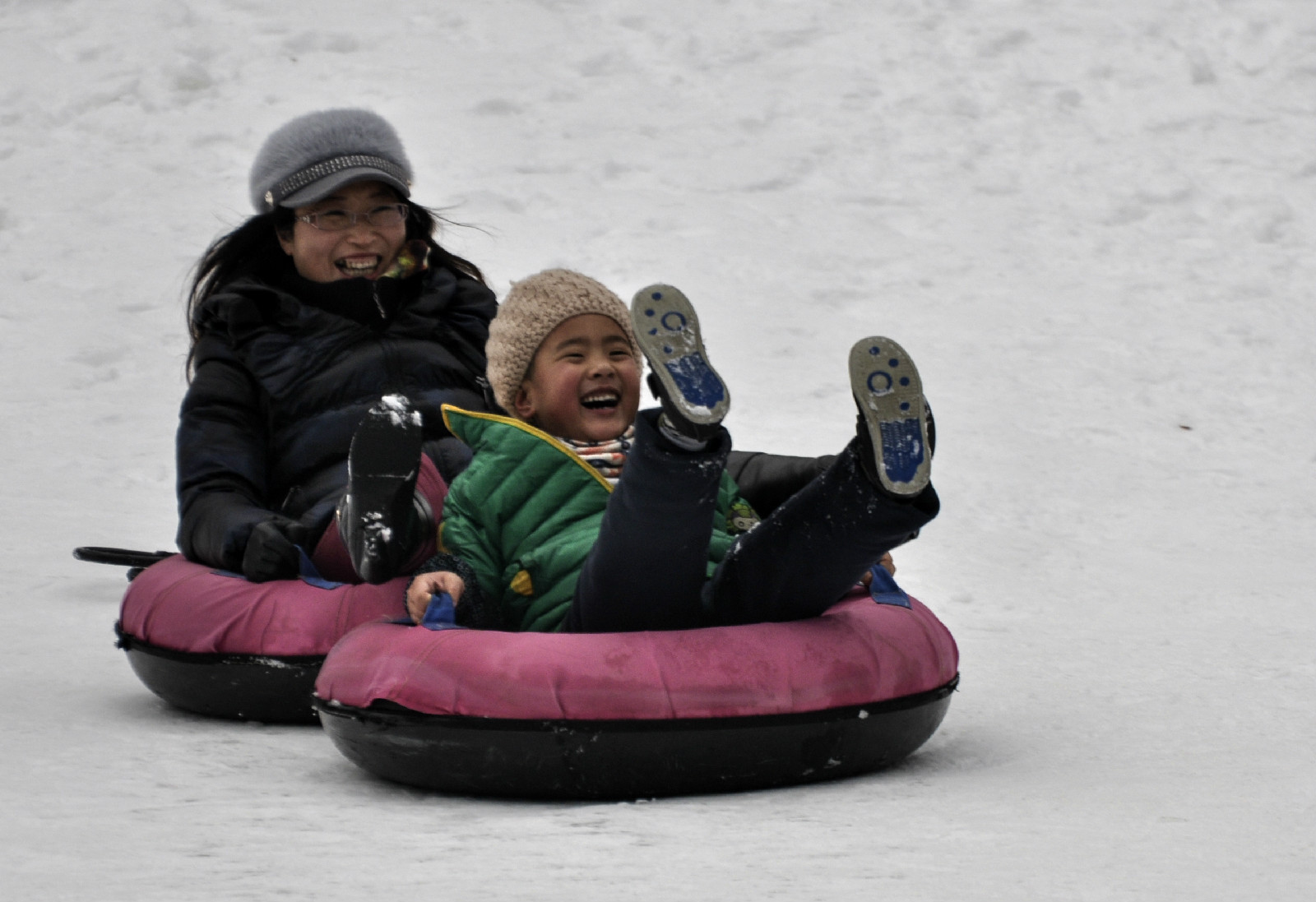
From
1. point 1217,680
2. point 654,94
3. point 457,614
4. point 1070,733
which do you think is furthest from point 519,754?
point 654,94

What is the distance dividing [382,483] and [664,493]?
64cm

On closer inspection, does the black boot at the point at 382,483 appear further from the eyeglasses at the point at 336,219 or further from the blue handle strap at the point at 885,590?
the eyeglasses at the point at 336,219

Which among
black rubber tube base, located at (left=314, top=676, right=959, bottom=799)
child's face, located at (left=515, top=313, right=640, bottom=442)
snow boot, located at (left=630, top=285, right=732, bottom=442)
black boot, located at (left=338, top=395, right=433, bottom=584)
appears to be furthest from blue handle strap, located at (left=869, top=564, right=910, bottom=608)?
black boot, located at (left=338, top=395, right=433, bottom=584)

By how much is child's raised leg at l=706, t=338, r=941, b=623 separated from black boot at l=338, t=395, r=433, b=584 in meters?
0.59

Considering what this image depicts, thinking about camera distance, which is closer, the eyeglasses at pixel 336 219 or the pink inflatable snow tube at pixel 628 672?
the pink inflatable snow tube at pixel 628 672

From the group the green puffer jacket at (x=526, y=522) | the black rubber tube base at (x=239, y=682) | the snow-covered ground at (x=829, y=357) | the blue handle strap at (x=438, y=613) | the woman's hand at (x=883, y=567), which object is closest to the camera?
the snow-covered ground at (x=829, y=357)

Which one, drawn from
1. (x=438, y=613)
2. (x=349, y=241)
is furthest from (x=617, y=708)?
(x=349, y=241)

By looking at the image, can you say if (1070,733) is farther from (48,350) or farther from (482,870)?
(48,350)

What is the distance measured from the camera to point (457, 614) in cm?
314

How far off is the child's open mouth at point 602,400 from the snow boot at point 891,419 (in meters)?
0.62

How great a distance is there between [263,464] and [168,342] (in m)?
4.10

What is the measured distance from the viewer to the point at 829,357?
7.79 meters

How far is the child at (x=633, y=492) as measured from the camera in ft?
8.95

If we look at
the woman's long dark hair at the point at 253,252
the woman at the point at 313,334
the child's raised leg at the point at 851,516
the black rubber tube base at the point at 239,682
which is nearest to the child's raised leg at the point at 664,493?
the child's raised leg at the point at 851,516
